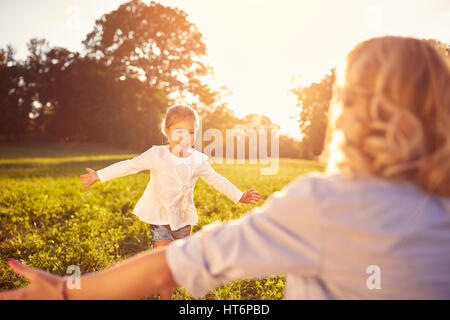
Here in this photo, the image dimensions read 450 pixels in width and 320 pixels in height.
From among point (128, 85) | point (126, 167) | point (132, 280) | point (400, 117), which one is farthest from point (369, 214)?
point (128, 85)

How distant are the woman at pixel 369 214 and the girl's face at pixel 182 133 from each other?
2.20 meters

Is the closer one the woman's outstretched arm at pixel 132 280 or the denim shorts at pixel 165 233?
the woman's outstretched arm at pixel 132 280

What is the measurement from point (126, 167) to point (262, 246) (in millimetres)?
2397

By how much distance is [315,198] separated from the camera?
0.93 metres

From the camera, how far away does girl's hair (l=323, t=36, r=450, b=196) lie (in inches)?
38.2

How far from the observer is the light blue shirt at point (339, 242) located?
0.94 metres

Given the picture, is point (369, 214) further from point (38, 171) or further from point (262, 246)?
point (38, 171)

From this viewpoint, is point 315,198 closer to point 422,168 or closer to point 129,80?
point 422,168

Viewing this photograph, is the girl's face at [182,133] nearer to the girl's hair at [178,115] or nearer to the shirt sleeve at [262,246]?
the girl's hair at [178,115]

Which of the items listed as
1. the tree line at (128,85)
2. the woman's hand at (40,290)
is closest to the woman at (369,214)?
the woman's hand at (40,290)

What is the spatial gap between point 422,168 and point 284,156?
3991cm

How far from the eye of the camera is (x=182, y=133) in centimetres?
320

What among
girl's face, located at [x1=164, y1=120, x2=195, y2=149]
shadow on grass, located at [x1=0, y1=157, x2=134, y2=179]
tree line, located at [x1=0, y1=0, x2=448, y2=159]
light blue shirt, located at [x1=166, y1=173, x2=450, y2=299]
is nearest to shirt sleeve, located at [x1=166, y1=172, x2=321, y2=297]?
light blue shirt, located at [x1=166, y1=173, x2=450, y2=299]
